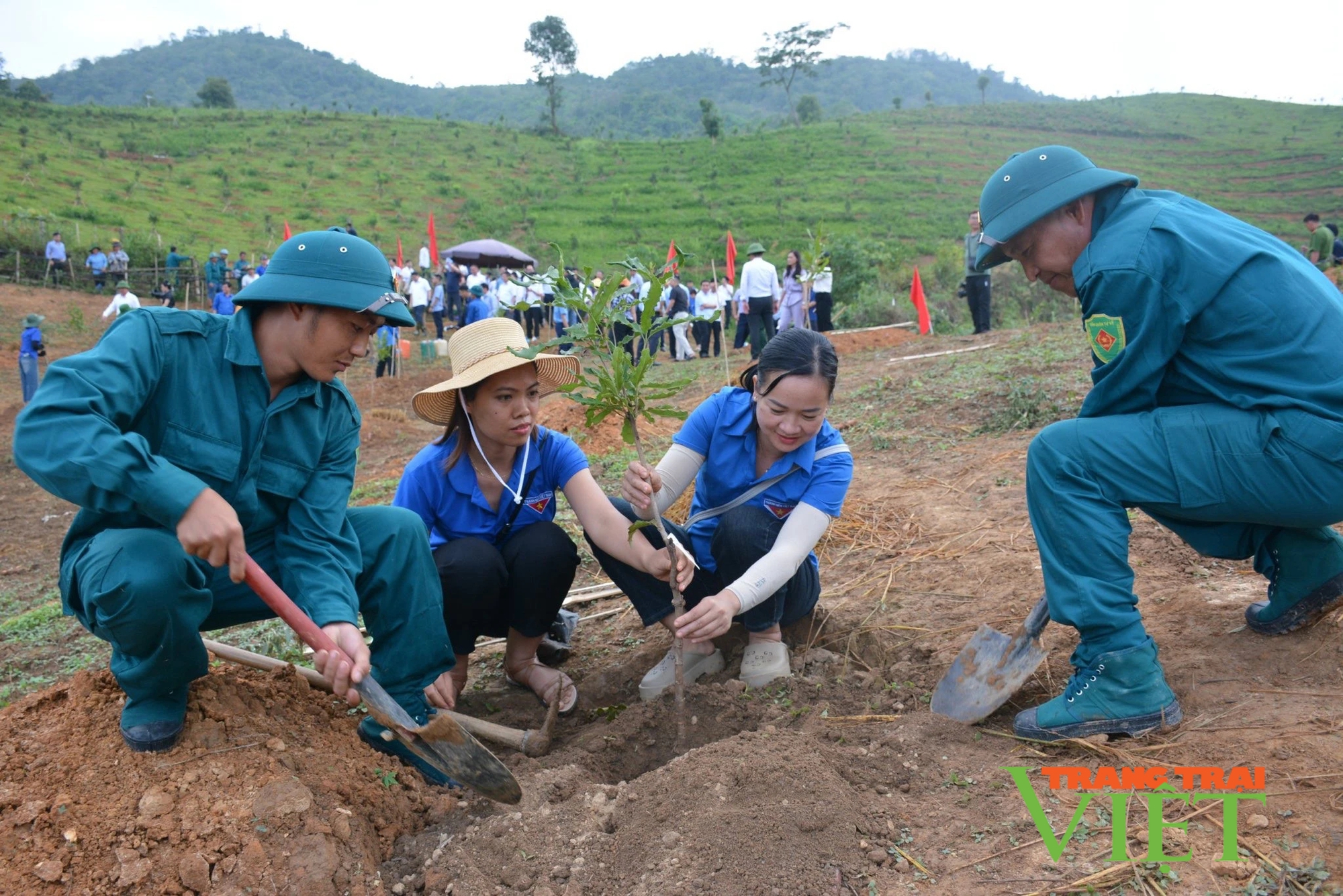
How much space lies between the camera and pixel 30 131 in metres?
30.6

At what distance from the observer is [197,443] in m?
2.17

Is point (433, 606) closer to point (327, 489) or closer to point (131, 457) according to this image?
point (327, 489)

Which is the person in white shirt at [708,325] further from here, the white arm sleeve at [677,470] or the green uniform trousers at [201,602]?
the green uniform trousers at [201,602]

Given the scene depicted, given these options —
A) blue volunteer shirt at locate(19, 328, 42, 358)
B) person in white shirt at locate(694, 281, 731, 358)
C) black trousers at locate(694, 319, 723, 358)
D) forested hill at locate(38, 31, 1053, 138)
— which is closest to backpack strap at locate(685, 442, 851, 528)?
blue volunteer shirt at locate(19, 328, 42, 358)

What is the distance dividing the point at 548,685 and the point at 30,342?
11517mm

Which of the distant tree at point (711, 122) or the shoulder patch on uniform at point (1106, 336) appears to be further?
the distant tree at point (711, 122)

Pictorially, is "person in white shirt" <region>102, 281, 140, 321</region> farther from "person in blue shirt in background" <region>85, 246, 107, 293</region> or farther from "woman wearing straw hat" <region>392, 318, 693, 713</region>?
"woman wearing straw hat" <region>392, 318, 693, 713</region>

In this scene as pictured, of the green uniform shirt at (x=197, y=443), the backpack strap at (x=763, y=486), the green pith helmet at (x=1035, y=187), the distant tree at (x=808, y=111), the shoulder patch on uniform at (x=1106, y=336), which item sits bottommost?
the backpack strap at (x=763, y=486)

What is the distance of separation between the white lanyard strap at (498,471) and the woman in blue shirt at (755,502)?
1.04ft

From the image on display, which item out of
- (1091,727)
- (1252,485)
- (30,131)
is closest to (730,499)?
(1091,727)

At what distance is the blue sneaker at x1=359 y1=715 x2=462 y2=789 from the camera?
7.86 ft

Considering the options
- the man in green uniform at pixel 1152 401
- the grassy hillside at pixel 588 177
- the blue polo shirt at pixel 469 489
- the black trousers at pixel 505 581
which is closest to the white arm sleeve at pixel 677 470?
the blue polo shirt at pixel 469 489

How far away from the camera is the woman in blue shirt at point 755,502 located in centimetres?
256

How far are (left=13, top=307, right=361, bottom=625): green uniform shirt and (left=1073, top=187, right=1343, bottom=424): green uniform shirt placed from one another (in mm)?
1960
